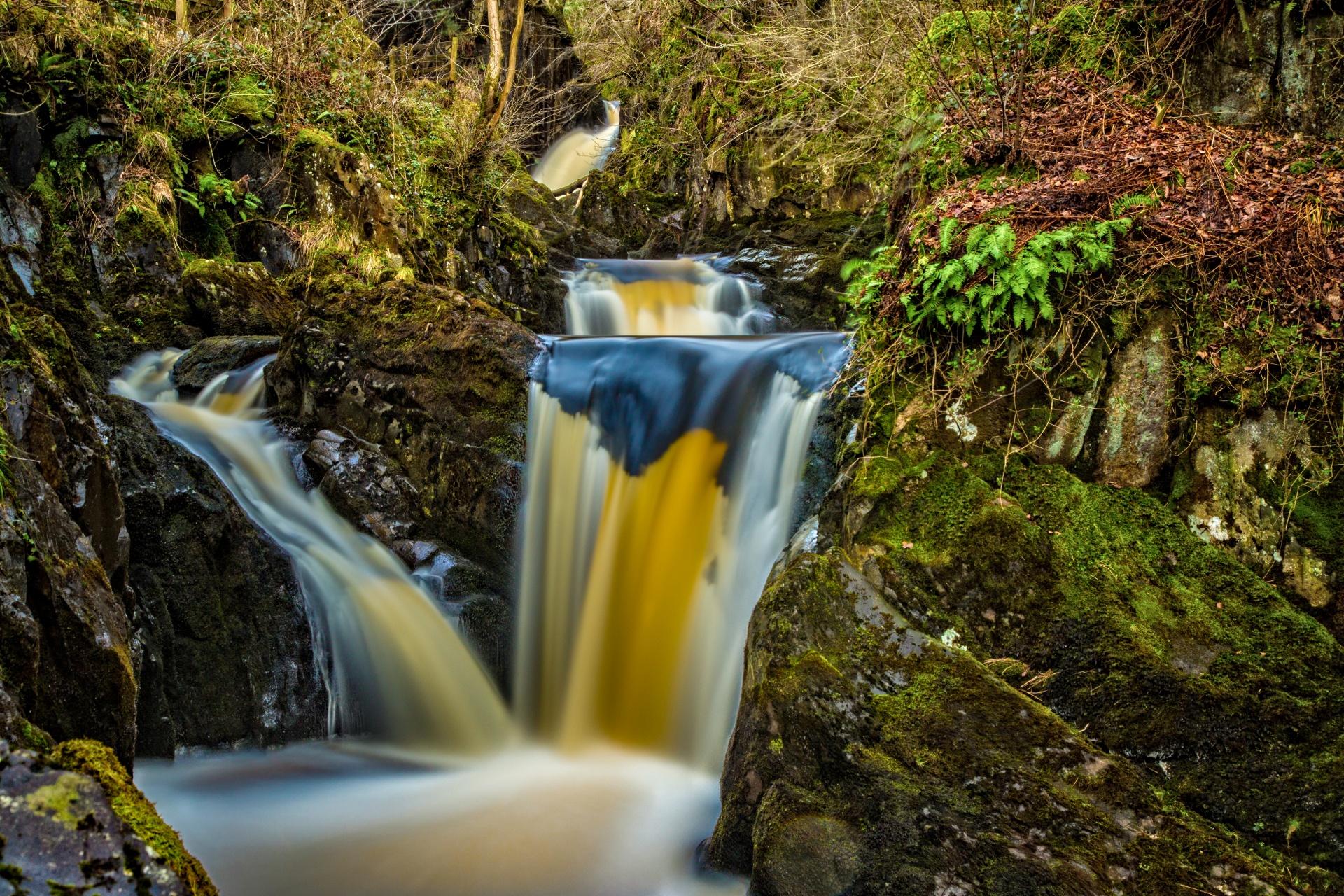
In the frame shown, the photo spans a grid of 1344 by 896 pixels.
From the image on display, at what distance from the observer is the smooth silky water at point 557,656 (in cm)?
413

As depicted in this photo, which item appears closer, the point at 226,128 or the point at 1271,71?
the point at 1271,71

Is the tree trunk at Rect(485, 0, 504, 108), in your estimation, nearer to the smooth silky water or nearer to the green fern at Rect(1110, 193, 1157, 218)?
the smooth silky water

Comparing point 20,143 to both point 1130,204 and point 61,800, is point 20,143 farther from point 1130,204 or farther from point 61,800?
point 1130,204

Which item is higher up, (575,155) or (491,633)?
(575,155)

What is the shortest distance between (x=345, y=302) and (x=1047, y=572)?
616 cm

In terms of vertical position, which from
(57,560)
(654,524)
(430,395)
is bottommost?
(654,524)

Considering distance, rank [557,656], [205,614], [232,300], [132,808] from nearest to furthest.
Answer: [132,808] < [205,614] < [557,656] < [232,300]

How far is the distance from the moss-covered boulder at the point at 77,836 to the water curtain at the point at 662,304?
8508 millimetres

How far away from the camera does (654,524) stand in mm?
5984

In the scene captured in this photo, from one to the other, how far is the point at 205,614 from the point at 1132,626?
517cm

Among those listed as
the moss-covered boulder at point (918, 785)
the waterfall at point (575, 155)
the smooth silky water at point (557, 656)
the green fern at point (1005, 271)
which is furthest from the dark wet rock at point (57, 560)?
the waterfall at point (575, 155)

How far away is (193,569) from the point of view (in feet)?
16.6

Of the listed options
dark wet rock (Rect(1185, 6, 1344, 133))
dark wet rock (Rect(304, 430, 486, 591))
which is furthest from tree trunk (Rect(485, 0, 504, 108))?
dark wet rock (Rect(1185, 6, 1344, 133))

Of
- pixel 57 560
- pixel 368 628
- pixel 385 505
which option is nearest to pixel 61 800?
pixel 57 560
